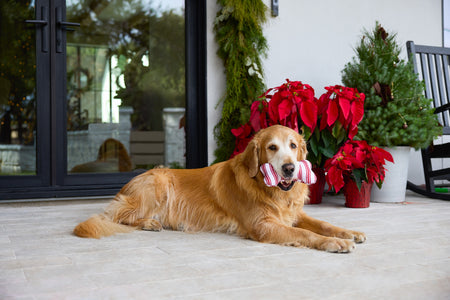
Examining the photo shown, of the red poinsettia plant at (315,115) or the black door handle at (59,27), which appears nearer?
the red poinsettia plant at (315,115)

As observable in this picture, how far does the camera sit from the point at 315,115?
305 cm

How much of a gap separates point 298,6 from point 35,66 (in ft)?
7.82

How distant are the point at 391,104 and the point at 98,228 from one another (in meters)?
2.30

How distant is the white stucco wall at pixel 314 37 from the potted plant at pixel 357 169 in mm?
1101

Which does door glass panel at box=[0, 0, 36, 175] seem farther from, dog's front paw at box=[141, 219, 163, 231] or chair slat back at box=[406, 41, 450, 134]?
chair slat back at box=[406, 41, 450, 134]

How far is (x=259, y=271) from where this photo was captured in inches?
57.8

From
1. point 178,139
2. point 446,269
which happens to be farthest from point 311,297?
point 178,139

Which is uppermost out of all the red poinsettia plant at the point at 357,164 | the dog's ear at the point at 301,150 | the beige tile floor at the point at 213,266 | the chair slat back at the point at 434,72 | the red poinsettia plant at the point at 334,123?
the chair slat back at the point at 434,72

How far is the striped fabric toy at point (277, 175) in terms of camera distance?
6.56ft

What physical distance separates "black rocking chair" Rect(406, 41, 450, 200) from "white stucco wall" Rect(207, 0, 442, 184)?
1.90 feet

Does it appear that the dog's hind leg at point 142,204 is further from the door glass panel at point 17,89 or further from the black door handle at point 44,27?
the black door handle at point 44,27

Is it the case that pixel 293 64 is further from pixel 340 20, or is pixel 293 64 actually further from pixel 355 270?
pixel 355 270

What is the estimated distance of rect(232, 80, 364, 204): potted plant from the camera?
10.0ft

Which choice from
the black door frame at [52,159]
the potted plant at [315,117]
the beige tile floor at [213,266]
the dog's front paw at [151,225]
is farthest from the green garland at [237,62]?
the beige tile floor at [213,266]
